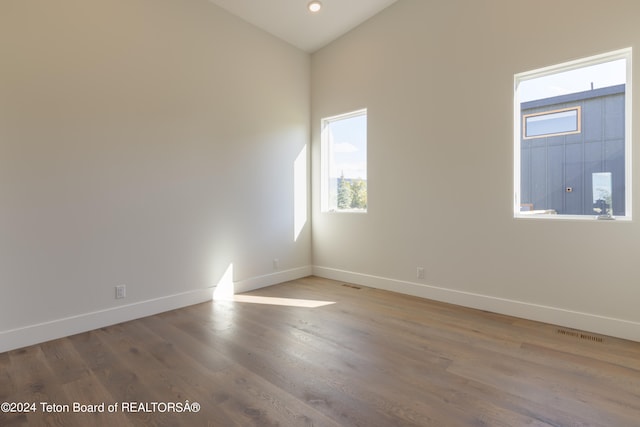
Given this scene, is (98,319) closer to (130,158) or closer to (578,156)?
(130,158)

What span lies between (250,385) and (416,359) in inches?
45.9

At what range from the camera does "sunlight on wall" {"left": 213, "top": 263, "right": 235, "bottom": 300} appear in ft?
12.9

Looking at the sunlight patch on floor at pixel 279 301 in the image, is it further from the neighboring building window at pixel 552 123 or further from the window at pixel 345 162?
the neighboring building window at pixel 552 123

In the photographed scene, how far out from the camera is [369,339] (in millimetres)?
2742

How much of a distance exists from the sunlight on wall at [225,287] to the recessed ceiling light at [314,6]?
3225mm

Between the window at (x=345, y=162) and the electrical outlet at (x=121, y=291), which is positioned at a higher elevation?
the window at (x=345, y=162)

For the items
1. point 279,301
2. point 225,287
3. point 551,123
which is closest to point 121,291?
point 225,287

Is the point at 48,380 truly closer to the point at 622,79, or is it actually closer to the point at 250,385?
the point at 250,385

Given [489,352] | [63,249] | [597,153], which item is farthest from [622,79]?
[63,249]

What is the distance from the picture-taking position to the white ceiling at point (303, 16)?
3.90 metres

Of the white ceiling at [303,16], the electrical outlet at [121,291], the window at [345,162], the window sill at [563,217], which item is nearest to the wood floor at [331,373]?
the electrical outlet at [121,291]

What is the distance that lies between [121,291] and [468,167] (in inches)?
145

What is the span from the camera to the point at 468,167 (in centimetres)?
350

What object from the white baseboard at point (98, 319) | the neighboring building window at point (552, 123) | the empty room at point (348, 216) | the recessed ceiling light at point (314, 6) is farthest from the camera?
the recessed ceiling light at point (314, 6)
